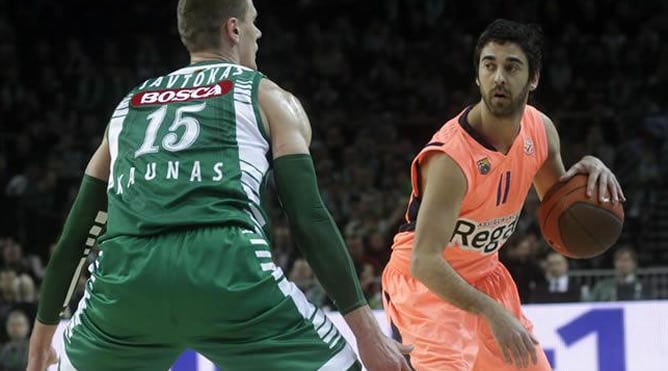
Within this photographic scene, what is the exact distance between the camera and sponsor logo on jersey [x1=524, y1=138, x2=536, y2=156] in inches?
192

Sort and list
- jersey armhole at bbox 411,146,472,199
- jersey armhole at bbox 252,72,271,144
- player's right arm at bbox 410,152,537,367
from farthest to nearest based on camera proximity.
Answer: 1. jersey armhole at bbox 411,146,472,199
2. player's right arm at bbox 410,152,537,367
3. jersey armhole at bbox 252,72,271,144

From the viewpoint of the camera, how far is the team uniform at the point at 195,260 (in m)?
3.16

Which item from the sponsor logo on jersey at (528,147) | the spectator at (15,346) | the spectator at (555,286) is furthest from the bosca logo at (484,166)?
the spectator at (15,346)

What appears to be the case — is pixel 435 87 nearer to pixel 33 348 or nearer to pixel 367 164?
pixel 367 164

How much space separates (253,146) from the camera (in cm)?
334

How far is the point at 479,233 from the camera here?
4801 millimetres

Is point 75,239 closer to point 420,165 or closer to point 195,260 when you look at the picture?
point 195,260

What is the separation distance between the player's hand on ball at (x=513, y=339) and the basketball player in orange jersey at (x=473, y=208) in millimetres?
153

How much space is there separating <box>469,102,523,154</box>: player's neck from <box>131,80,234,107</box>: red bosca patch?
1.61 meters

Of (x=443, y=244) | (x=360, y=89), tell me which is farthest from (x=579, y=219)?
(x=360, y=89)

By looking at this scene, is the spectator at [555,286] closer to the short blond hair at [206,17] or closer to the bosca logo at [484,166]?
the bosca logo at [484,166]

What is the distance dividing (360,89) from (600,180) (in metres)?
11.7

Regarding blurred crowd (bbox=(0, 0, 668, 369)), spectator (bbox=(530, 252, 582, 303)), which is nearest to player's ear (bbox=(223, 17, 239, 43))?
spectator (bbox=(530, 252, 582, 303))

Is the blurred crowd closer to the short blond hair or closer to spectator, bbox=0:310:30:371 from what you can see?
spectator, bbox=0:310:30:371
